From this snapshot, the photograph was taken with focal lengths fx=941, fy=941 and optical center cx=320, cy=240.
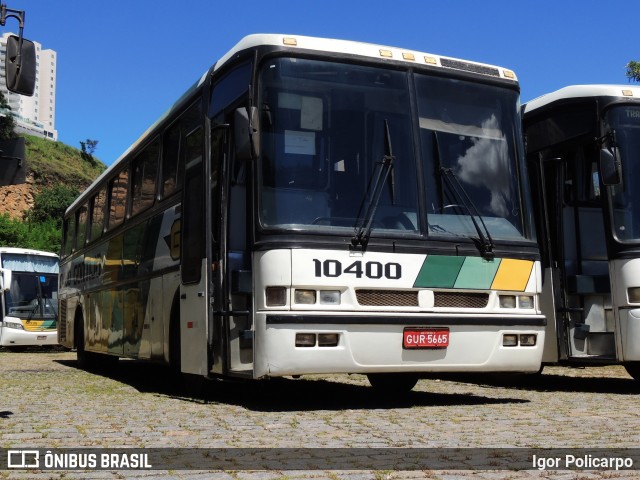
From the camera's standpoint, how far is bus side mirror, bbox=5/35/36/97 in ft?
21.8

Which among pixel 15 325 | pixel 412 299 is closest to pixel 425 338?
pixel 412 299

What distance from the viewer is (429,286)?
871 cm

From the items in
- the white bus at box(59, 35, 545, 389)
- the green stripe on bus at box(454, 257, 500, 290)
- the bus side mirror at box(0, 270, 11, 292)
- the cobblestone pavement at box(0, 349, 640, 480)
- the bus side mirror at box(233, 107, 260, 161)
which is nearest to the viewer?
the cobblestone pavement at box(0, 349, 640, 480)

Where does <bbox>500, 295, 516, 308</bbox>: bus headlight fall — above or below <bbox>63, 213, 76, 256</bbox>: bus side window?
below

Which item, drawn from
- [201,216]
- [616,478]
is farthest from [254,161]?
[616,478]

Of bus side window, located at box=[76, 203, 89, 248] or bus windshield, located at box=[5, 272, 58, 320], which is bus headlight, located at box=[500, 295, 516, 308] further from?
bus windshield, located at box=[5, 272, 58, 320]

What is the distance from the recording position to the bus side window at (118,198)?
13.9 meters

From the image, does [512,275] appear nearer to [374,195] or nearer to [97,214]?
[374,195]

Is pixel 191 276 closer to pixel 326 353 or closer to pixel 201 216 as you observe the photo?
pixel 201 216

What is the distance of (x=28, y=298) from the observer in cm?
3130

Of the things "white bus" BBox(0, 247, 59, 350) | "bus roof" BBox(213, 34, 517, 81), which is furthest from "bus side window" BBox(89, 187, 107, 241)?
"white bus" BBox(0, 247, 59, 350)

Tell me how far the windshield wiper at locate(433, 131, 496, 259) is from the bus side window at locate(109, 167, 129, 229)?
20.4ft

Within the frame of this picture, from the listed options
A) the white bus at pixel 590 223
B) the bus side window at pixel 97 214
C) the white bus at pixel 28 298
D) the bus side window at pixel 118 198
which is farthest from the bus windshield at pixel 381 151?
the white bus at pixel 28 298

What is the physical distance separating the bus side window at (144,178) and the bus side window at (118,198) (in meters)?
0.59
